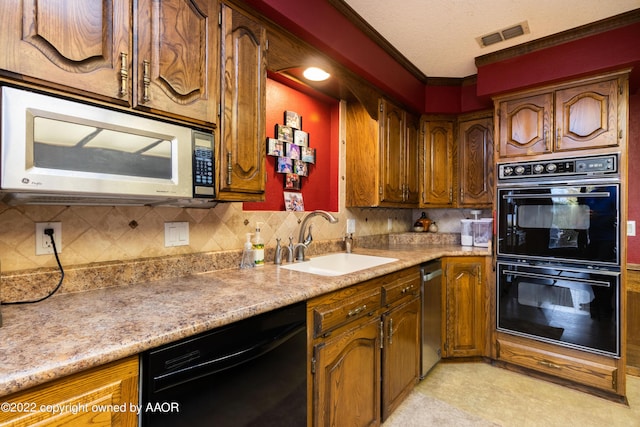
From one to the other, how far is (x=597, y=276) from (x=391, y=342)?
5.01 feet

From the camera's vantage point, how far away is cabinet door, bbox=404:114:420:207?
2.90 metres

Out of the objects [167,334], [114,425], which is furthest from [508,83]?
[114,425]

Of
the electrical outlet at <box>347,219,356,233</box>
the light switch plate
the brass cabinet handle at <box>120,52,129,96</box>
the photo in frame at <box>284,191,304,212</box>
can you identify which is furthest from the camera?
the electrical outlet at <box>347,219,356,233</box>

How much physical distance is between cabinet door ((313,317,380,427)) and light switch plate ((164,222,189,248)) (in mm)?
828

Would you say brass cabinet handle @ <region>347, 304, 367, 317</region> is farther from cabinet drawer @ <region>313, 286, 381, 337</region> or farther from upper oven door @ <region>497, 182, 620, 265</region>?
upper oven door @ <region>497, 182, 620, 265</region>

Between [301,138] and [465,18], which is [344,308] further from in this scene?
[465,18]

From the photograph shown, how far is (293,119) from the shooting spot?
2.30 meters

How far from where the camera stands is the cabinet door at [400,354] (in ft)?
5.95

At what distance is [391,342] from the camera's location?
1.85 metres

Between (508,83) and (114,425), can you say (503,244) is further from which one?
(114,425)

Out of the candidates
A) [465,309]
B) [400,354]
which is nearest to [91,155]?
[400,354]

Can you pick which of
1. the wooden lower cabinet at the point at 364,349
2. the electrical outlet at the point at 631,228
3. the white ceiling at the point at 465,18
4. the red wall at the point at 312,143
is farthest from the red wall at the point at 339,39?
the electrical outlet at the point at 631,228

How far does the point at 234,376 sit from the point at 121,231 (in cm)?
81

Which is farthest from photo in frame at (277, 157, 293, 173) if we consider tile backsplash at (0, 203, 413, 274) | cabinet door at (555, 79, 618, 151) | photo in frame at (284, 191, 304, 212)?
cabinet door at (555, 79, 618, 151)
